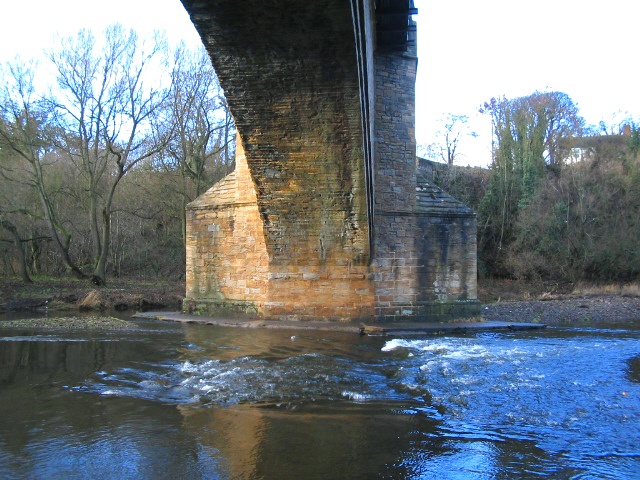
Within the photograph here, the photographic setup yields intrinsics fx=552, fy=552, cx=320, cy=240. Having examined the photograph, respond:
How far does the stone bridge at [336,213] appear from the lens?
8.07 meters

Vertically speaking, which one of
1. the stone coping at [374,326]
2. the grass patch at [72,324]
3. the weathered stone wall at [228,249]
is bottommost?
the stone coping at [374,326]

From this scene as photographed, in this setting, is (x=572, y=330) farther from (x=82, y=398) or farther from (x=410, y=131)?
(x=82, y=398)

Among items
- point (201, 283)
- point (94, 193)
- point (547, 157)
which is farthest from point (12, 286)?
point (547, 157)

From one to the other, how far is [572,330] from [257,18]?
9182 mm

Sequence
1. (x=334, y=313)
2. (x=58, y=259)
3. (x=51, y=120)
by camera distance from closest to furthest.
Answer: (x=334, y=313) → (x=51, y=120) → (x=58, y=259)

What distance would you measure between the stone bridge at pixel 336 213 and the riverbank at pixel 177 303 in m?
2.05

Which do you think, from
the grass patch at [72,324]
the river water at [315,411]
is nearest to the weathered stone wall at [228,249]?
the grass patch at [72,324]

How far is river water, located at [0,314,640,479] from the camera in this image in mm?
3609

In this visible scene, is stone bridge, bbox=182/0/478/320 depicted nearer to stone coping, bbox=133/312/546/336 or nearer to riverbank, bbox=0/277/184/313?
stone coping, bbox=133/312/546/336

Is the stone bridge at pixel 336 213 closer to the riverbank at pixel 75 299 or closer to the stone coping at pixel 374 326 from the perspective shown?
the stone coping at pixel 374 326

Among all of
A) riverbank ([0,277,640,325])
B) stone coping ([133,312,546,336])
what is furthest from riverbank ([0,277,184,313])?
stone coping ([133,312,546,336])

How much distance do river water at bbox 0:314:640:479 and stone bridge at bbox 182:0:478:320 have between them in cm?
264

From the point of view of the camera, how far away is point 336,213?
33.1 ft

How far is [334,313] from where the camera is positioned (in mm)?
11023
